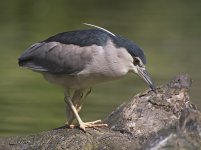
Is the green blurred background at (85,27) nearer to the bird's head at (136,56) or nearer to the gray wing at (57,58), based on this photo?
the gray wing at (57,58)

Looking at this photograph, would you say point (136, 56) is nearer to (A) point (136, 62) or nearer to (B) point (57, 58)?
(A) point (136, 62)

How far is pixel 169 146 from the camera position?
656 cm

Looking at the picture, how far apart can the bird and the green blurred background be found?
2.37m

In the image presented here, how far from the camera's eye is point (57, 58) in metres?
8.37

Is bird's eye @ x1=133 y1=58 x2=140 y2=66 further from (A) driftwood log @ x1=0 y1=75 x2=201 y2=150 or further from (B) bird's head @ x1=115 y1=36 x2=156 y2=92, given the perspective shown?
(A) driftwood log @ x1=0 y1=75 x2=201 y2=150

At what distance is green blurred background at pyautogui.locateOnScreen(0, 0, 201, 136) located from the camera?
39.7 ft

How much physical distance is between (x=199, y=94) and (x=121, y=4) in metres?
11.8

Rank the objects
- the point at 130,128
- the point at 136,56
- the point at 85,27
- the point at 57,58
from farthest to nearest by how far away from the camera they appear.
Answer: the point at 85,27
the point at 57,58
the point at 136,56
the point at 130,128

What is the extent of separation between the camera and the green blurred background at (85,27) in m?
12.1

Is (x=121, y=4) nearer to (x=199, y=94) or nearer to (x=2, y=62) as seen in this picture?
(x=2, y=62)

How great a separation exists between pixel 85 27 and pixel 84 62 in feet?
35.5

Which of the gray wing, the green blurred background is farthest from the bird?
the green blurred background

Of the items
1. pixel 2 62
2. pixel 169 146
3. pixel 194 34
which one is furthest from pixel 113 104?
pixel 194 34

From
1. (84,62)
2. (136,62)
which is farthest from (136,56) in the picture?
(84,62)
